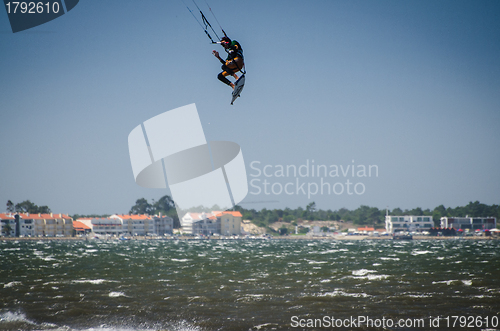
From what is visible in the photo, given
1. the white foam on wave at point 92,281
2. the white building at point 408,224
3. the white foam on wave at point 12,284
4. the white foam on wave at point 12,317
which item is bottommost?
the white building at point 408,224

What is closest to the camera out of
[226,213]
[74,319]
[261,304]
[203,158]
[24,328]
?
[24,328]

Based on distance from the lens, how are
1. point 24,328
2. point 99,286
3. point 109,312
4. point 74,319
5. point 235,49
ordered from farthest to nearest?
point 99,286
point 109,312
point 74,319
point 24,328
point 235,49

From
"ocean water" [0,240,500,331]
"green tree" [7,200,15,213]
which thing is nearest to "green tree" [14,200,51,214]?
"green tree" [7,200,15,213]

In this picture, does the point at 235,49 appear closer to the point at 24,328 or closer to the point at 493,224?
the point at 24,328

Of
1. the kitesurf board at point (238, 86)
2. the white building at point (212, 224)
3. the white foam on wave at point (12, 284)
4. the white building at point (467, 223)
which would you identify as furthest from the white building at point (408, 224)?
the kitesurf board at point (238, 86)

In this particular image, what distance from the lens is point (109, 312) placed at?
13906 millimetres

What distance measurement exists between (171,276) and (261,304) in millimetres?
10153

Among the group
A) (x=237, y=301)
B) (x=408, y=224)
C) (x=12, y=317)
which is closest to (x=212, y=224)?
(x=408, y=224)

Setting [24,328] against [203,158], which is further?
[203,158]

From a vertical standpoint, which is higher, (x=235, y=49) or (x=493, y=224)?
(x=235, y=49)

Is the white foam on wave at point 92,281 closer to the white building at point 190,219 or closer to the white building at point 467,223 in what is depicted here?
the white building at point 190,219

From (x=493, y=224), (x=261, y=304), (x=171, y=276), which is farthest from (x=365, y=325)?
(x=493, y=224)

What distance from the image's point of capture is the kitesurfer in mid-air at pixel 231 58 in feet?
33.2

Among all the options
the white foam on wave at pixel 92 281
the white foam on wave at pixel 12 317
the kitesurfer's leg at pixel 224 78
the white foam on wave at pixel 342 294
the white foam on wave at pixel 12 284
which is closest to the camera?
the kitesurfer's leg at pixel 224 78
